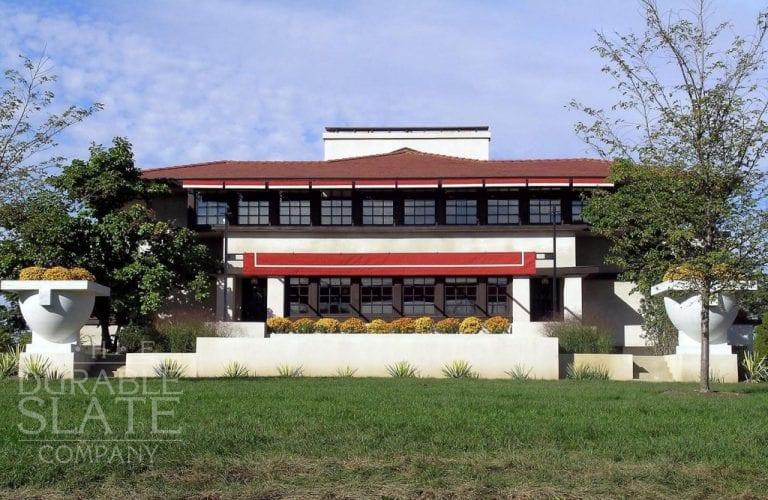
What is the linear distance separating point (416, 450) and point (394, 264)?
21002mm

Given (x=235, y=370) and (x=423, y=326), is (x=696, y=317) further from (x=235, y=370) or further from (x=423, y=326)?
(x=235, y=370)

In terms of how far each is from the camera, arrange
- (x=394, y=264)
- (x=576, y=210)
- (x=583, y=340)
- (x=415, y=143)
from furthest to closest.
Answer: (x=415, y=143) → (x=576, y=210) → (x=394, y=264) → (x=583, y=340)

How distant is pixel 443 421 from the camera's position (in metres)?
11.3

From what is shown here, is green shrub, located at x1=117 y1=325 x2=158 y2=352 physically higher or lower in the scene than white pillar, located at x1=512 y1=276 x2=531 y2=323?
lower

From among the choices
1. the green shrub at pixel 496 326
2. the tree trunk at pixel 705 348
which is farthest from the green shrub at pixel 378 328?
the tree trunk at pixel 705 348

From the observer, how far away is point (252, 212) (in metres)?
32.6

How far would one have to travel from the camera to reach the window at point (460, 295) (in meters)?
31.4

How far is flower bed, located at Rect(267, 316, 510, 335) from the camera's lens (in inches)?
1030

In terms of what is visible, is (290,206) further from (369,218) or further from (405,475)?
(405,475)

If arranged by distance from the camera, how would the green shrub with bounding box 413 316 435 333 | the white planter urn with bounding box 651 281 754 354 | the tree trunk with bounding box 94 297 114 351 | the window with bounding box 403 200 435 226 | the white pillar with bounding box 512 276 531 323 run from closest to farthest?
the white planter urn with bounding box 651 281 754 354 → the green shrub with bounding box 413 316 435 333 → the tree trunk with bounding box 94 297 114 351 → the white pillar with bounding box 512 276 531 323 → the window with bounding box 403 200 435 226

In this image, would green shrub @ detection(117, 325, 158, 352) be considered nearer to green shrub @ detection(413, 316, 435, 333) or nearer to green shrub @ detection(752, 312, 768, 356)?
green shrub @ detection(413, 316, 435, 333)

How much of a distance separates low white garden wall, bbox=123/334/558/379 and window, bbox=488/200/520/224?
11.0m

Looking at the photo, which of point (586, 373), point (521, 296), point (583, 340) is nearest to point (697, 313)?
point (586, 373)

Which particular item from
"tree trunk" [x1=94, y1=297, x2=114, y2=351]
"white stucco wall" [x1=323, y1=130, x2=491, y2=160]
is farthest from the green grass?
"white stucco wall" [x1=323, y1=130, x2=491, y2=160]
